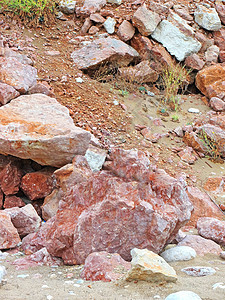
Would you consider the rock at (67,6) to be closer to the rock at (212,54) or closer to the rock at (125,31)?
the rock at (125,31)

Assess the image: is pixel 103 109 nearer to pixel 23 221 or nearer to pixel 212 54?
pixel 23 221

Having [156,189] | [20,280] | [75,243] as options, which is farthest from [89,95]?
[20,280]

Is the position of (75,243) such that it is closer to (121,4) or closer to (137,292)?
(137,292)

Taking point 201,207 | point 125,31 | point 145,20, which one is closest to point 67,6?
point 125,31

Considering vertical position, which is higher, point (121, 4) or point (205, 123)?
point (121, 4)

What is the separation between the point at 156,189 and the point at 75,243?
29.8 inches

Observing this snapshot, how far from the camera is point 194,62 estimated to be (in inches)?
263

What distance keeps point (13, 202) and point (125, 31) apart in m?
4.17

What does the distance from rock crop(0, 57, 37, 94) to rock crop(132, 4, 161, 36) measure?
2830mm

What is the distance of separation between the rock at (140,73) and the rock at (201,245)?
358 cm

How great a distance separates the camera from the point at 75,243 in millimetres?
2408

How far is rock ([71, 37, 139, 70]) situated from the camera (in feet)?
18.8

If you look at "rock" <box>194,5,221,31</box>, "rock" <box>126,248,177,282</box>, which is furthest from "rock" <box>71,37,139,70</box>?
"rock" <box>126,248,177,282</box>

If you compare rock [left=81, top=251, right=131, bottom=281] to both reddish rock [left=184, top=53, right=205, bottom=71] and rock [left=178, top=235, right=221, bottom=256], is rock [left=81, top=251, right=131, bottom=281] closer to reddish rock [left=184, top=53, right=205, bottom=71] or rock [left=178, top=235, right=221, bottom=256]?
rock [left=178, top=235, right=221, bottom=256]
